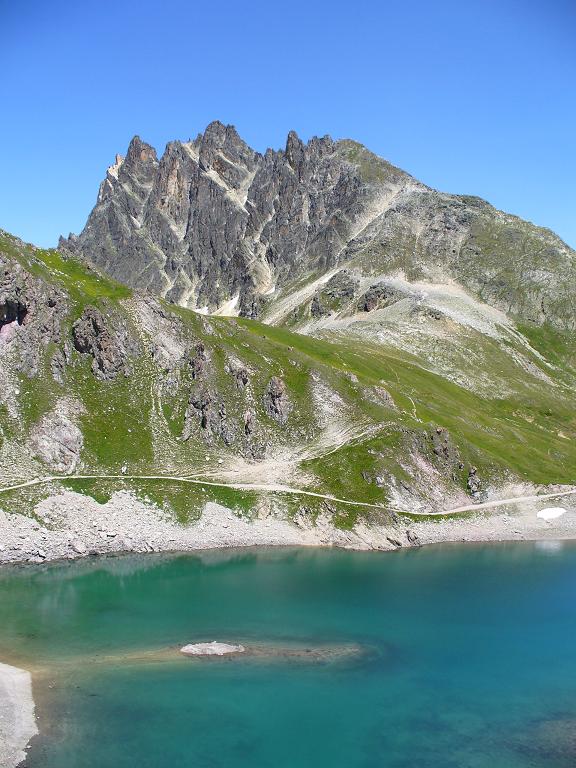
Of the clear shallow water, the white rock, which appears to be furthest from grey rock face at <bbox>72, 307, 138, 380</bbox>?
the white rock

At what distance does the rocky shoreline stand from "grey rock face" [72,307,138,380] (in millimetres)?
29233

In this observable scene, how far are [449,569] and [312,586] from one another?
20.1 meters

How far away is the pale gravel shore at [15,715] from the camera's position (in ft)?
135

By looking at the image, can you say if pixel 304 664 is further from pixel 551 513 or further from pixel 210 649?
pixel 551 513

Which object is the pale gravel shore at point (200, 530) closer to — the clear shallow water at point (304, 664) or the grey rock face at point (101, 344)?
the clear shallow water at point (304, 664)

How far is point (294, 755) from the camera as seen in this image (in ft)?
139

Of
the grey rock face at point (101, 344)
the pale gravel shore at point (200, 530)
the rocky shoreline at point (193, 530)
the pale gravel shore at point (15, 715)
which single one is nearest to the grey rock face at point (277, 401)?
the pale gravel shore at point (200, 530)

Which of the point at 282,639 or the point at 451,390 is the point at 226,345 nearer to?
the point at 451,390

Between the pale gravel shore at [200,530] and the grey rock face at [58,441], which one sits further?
the grey rock face at [58,441]

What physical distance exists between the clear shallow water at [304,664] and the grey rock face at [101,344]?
1600 inches

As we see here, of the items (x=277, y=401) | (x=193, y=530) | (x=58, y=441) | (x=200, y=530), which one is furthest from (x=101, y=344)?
(x=200, y=530)

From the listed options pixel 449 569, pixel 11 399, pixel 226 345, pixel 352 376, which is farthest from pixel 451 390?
pixel 11 399

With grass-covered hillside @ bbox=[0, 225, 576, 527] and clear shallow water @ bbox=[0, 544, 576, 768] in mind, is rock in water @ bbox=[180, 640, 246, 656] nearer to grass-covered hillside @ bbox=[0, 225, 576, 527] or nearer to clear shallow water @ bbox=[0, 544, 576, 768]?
clear shallow water @ bbox=[0, 544, 576, 768]

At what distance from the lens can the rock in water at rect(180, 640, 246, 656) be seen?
56.1m
